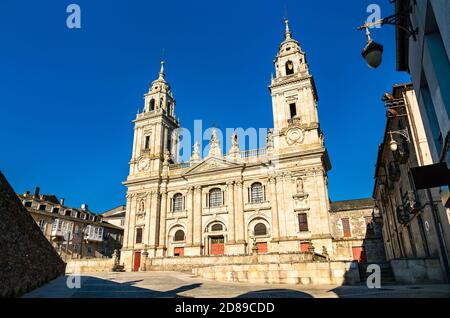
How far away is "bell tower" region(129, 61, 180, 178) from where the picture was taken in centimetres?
4097

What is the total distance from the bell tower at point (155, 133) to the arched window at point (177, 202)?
396cm

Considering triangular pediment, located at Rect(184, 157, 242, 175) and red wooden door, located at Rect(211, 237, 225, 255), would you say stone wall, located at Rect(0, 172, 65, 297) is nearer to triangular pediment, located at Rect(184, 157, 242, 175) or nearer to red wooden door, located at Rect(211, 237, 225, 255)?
red wooden door, located at Rect(211, 237, 225, 255)

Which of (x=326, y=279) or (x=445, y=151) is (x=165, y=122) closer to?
(x=326, y=279)

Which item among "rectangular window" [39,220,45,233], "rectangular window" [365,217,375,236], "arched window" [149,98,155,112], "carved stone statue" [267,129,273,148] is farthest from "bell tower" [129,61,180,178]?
"rectangular window" [365,217,375,236]

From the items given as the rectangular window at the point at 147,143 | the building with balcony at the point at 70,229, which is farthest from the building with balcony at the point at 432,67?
the building with balcony at the point at 70,229

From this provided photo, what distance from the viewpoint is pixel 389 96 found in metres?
15.2

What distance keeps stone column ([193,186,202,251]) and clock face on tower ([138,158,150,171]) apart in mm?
8244

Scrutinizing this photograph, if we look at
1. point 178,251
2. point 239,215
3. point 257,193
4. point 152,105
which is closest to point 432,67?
point 239,215

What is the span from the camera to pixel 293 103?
36.2 m

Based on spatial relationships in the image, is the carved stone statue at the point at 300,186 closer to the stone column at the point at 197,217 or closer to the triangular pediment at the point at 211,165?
the triangular pediment at the point at 211,165

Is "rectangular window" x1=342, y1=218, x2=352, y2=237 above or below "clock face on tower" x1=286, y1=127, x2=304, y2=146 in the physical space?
below
